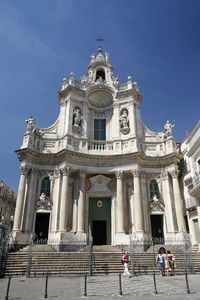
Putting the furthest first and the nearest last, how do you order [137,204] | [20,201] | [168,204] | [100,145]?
[100,145] → [168,204] → [137,204] → [20,201]

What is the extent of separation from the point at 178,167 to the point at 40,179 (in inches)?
562

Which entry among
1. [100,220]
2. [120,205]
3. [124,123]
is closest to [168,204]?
[120,205]

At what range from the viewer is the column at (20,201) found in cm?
1988

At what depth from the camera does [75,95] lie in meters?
26.5

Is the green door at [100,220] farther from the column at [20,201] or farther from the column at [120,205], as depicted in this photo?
the column at [20,201]

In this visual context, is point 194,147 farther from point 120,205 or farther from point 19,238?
point 19,238

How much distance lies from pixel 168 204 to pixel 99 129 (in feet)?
36.7

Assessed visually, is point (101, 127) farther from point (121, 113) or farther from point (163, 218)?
point (163, 218)

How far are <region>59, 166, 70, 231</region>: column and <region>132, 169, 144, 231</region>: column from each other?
20.6ft

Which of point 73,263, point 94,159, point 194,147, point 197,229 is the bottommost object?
point 73,263

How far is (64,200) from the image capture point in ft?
67.8

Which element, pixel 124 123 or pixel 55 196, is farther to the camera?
pixel 124 123

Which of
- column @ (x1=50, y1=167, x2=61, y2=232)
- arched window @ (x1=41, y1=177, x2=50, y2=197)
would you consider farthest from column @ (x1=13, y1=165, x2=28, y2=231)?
column @ (x1=50, y1=167, x2=61, y2=232)

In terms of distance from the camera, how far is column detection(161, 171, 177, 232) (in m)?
21.0
